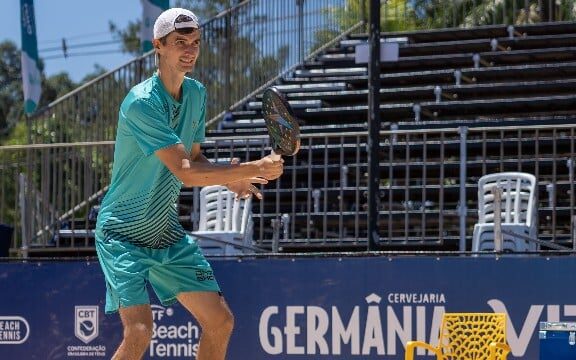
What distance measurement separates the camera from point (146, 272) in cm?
727

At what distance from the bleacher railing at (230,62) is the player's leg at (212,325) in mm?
8734

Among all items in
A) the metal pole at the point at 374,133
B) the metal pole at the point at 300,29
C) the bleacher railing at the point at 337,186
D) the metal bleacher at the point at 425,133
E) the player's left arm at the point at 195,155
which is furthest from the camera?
the metal pole at the point at 300,29

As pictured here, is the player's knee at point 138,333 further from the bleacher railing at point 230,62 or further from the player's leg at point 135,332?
the bleacher railing at point 230,62

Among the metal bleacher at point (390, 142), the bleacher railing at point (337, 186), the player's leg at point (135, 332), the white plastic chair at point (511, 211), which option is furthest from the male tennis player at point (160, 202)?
the bleacher railing at point (337, 186)

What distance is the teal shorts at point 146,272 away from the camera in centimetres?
714

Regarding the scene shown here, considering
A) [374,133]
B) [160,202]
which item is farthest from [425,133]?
[160,202]

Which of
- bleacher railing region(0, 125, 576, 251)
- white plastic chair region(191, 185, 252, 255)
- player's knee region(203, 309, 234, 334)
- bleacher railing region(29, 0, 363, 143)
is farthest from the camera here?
bleacher railing region(29, 0, 363, 143)

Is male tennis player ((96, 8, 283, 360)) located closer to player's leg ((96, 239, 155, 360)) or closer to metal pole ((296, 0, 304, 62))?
player's leg ((96, 239, 155, 360))

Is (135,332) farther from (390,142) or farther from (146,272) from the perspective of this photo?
(390,142)

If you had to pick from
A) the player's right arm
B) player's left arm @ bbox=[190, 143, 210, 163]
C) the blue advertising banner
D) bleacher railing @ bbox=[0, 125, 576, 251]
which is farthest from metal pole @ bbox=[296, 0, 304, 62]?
the player's right arm

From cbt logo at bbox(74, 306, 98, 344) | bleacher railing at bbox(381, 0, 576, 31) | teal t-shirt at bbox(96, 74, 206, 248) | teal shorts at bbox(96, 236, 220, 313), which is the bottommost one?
cbt logo at bbox(74, 306, 98, 344)

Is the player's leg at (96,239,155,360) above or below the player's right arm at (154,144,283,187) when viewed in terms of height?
below

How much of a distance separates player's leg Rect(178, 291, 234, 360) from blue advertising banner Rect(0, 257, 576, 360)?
290cm

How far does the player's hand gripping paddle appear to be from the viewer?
6.79 metres
